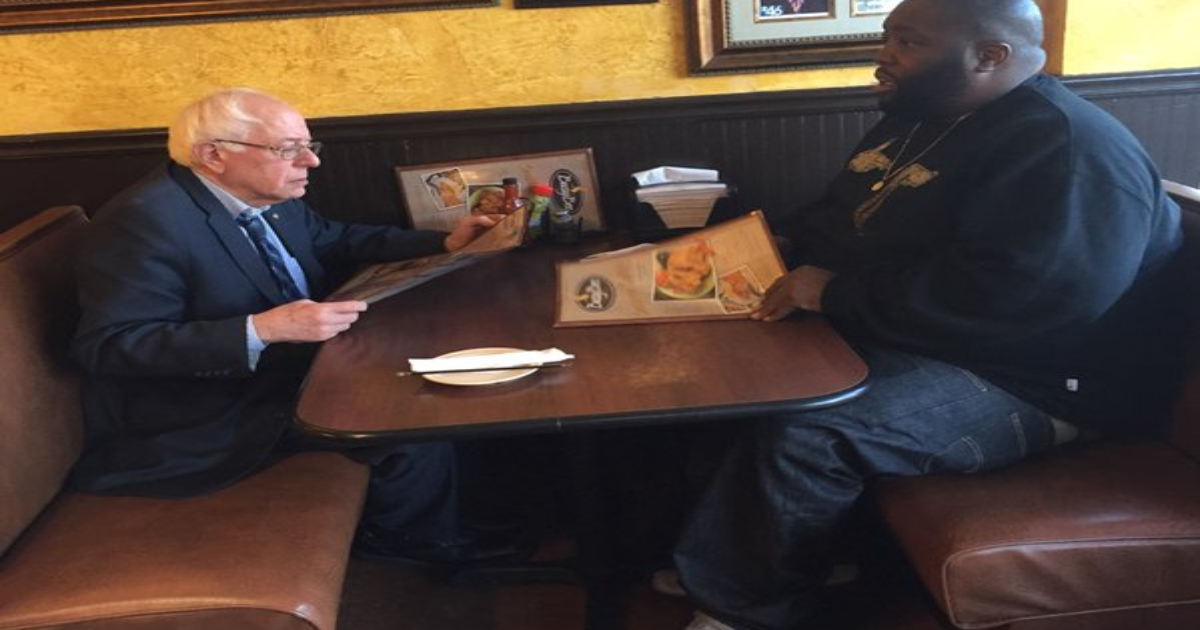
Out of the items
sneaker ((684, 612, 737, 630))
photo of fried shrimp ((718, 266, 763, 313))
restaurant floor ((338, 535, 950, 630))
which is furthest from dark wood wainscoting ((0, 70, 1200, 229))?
sneaker ((684, 612, 737, 630))

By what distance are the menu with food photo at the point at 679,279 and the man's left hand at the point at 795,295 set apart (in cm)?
3

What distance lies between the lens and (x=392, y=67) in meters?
2.31

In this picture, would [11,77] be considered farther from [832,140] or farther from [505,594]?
[832,140]

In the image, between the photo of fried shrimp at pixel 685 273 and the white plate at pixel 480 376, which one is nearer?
the white plate at pixel 480 376

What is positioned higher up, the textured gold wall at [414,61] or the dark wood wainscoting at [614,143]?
the textured gold wall at [414,61]

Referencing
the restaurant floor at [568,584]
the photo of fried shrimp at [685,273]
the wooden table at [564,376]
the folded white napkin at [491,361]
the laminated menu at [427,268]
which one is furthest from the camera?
the restaurant floor at [568,584]

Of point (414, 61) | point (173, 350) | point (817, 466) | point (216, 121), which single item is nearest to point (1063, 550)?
point (817, 466)

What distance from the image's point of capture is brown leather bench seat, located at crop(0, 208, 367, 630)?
1.42 meters

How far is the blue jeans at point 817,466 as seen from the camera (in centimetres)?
162

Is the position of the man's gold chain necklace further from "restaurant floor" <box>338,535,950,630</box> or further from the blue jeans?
"restaurant floor" <box>338,535,950,630</box>

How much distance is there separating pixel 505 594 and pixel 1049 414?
1143mm

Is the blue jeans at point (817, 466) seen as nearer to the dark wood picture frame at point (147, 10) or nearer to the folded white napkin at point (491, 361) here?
the folded white napkin at point (491, 361)

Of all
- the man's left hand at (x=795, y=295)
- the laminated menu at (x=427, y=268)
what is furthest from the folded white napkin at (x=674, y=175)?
the man's left hand at (x=795, y=295)

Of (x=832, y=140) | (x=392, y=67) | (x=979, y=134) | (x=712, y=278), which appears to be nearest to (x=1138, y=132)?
(x=832, y=140)
